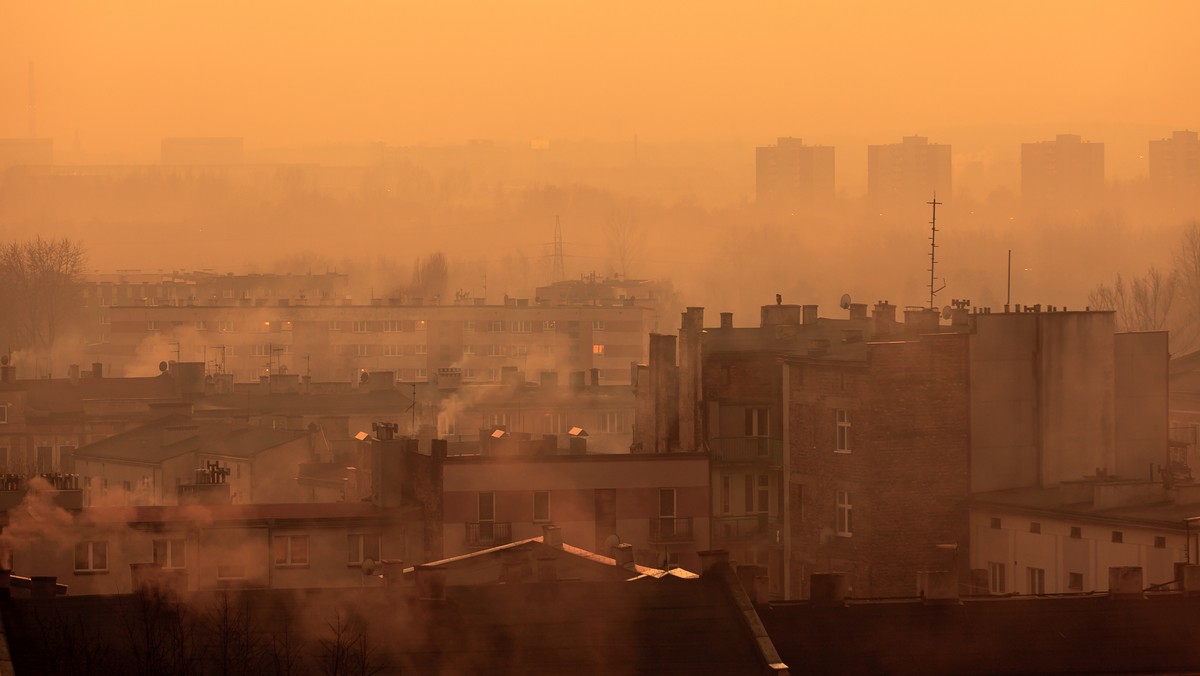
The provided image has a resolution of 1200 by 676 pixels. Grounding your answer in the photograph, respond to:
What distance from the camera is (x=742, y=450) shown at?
48688mm

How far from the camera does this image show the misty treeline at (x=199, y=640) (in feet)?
93.9

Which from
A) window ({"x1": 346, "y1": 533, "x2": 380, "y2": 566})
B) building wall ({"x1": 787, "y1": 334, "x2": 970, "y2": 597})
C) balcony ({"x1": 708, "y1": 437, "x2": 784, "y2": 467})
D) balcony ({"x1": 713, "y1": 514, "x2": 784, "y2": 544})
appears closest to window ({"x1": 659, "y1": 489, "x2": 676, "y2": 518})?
balcony ({"x1": 713, "y1": 514, "x2": 784, "y2": 544})

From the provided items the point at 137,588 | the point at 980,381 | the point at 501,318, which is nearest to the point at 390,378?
the point at 501,318

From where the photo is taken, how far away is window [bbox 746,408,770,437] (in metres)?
49.0

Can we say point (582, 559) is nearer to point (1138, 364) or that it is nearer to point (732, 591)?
point (732, 591)

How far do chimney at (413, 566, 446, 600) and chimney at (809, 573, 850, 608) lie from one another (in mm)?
5779

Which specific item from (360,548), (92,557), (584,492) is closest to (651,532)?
(584,492)

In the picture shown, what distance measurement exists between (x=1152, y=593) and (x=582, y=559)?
10039mm

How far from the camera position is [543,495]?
4556cm

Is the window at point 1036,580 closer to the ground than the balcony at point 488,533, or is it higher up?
closer to the ground

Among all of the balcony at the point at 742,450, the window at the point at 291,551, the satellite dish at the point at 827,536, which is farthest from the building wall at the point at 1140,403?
the window at the point at 291,551

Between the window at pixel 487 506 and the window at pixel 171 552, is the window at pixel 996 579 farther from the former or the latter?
the window at pixel 171 552

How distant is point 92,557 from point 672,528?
12.6m

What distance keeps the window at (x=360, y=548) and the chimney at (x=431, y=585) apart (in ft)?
36.5
